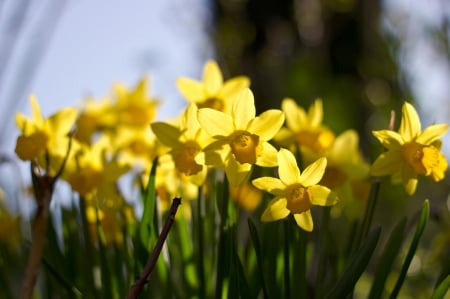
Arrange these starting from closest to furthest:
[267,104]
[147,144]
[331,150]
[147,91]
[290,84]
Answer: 1. [331,150]
2. [147,144]
3. [147,91]
4. [290,84]
5. [267,104]

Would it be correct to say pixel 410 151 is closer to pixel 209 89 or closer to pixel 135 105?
pixel 209 89

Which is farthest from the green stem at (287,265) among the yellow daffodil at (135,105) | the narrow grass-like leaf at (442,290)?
the yellow daffodil at (135,105)

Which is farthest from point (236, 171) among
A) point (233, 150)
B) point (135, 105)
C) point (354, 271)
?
point (135, 105)

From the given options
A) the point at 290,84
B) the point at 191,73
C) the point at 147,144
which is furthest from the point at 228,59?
the point at 147,144

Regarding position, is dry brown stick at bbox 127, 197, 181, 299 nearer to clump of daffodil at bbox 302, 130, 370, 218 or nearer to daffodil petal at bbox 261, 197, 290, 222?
daffodil petal at bbox 261, 197, 290, 222

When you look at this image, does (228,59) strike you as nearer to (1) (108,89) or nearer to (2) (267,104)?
(2) (267,104)

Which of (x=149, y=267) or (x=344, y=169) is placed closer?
(x=149, y=267)
